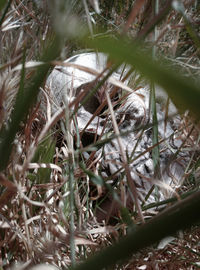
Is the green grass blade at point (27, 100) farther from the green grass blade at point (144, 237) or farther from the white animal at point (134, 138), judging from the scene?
the white animal at point (134, 138)

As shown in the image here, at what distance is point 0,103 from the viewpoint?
1.82 ft

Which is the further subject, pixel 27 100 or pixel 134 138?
pixel 134 138

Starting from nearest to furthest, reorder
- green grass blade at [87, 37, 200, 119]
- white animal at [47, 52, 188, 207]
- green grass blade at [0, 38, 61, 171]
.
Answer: green grass blade at [87, 37, 200, 119] < green grass blade at [0, 38, 61, 171] < white animal at [47, 52, 188, 207]

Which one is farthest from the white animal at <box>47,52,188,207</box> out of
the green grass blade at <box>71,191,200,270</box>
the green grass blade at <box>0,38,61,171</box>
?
the green grass blade at <box>71,191,200,270</box>

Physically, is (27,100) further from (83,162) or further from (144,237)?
(83,162)

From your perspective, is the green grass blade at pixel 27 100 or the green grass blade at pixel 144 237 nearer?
the green grass blade at pixel 144 237

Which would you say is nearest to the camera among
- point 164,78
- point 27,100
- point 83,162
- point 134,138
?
point 164,78

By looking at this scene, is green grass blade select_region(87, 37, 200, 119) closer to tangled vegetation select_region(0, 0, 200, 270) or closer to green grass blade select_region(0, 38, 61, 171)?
tangled vegetation select_region(0, 0, 200, 270)

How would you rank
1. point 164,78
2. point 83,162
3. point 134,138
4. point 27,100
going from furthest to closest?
point 134,138 → point 83,162 → point 27,100 → point 164,78

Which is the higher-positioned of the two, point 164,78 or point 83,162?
point 164,78

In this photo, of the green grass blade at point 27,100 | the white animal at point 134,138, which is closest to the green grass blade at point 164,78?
the green grass blade at point 27,100

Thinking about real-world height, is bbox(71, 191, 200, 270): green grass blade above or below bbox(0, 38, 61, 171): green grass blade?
below

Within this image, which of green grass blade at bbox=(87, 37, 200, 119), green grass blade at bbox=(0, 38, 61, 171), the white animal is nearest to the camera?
green grass blade at bbox=(87, 37, 200, 119)

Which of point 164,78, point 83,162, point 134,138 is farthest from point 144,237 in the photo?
point 134,138
